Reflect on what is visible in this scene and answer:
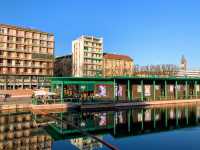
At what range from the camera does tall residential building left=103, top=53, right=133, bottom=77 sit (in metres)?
117

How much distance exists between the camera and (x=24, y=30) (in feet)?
284

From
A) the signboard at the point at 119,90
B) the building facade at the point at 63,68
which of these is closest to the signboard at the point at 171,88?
the signboard at the point at 119,90

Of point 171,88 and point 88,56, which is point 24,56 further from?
point 171,88

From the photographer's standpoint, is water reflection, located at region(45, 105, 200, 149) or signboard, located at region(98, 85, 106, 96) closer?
water reflection, located at region(45, 105, 200, 149)

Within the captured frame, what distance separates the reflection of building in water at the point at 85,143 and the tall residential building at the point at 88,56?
8610 cm

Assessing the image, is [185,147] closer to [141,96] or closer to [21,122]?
[21,122]

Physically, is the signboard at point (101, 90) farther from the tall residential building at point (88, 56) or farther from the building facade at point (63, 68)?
the tall residential building at point (88, 56)

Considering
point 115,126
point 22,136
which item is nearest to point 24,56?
point 115,126

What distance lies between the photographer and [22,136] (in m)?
24.8

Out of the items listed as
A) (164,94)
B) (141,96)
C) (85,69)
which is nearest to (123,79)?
(141,96)

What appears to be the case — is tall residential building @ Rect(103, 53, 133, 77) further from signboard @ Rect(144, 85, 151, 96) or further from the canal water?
the canal water

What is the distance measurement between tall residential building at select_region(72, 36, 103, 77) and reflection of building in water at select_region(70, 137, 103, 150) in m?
86.1

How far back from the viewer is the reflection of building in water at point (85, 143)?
815 inches

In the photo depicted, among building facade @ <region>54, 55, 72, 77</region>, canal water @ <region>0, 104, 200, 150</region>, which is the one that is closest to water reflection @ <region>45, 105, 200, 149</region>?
canal water @ <region>0, 104, 200, 150</region>
